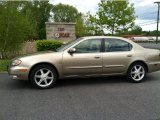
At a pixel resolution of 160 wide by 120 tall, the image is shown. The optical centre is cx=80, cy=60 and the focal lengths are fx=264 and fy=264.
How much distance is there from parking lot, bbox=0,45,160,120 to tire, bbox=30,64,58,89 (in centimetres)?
20

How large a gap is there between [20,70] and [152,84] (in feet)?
12.4

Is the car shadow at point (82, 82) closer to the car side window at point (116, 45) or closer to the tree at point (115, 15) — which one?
the car side window at point (116, 45)

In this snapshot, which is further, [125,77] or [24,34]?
[24,34]

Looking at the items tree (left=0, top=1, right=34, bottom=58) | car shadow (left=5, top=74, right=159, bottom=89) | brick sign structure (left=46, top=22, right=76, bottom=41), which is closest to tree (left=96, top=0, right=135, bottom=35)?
brick sign structure (left=46, top=22, right=76, bottom=41)

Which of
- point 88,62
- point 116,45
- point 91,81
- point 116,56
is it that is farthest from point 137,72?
point 88,62

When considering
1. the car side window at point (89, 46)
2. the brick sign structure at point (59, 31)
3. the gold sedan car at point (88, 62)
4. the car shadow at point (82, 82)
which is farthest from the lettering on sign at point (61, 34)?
the car side window at point (89, 46)

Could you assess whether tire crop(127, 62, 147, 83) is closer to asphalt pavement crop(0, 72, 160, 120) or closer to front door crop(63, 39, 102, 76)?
asphalt pavement crop(0, 72, 160, 120)

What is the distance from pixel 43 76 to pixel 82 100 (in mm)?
1664

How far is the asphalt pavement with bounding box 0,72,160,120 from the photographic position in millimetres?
4926

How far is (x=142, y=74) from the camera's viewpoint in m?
8.03

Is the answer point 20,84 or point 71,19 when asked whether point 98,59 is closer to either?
point 20,84

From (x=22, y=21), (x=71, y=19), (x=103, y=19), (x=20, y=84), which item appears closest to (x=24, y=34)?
(x=22, y=21)

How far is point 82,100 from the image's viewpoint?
5922mm

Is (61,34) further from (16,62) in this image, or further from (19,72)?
(19,72)
